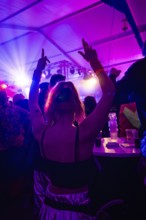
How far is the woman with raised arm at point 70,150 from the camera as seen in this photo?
3.93 feet

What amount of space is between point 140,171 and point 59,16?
17.1ft

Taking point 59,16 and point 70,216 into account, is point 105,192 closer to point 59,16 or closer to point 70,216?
point 70,216

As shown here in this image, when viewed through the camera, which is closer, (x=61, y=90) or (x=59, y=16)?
(x=61, y=90)

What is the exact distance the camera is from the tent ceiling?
475cm

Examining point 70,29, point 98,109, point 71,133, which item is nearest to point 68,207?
point 71,133

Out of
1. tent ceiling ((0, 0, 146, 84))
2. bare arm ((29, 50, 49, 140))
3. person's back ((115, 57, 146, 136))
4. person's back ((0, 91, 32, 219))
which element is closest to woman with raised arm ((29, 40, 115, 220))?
bare arm ((29, 50, 49, 140))

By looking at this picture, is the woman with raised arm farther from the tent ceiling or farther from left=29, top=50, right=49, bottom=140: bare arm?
the tent ceiling

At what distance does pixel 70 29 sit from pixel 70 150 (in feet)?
18.9

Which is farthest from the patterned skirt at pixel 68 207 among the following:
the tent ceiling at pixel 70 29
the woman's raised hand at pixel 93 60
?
the tent ceiling at pixel 70 29

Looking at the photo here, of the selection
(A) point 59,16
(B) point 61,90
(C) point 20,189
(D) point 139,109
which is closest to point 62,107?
(B) point 61,90

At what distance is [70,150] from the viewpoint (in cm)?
124

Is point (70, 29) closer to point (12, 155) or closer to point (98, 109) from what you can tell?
point (12, 155)

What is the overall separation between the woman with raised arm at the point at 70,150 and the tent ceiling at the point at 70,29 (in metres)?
3.12

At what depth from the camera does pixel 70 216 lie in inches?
47.3
